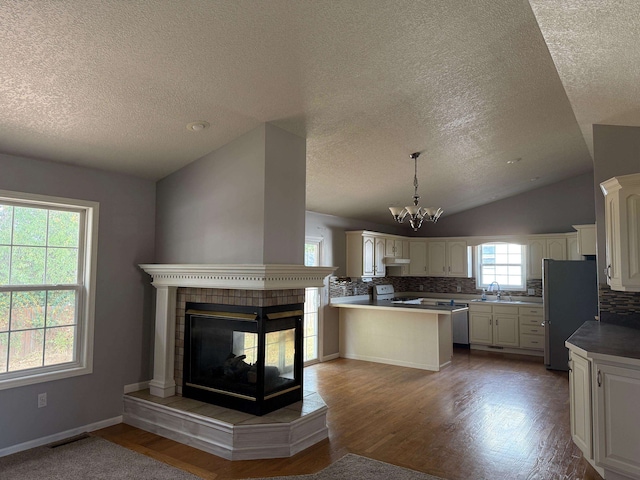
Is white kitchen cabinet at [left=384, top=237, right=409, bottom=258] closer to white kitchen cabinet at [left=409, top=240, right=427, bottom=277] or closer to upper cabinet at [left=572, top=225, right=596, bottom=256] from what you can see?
white kitchen cabinet at [left=409, top=240, right=427, bottom=277]

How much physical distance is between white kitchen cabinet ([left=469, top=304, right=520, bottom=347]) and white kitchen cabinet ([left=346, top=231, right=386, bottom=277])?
1971 millimetres

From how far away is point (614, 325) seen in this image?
4.13 metres

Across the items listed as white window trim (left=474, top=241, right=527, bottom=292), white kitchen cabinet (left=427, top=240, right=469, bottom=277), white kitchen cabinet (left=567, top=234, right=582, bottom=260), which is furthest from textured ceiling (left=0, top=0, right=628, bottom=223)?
white kitchen cabinet (left=427, top=240, right=469, bottom=277)

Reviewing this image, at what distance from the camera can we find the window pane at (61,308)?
148 inches

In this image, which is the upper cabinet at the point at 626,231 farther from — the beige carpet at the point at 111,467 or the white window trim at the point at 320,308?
the white window trim at the point at 320,308

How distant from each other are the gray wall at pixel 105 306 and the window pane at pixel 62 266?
208 mm

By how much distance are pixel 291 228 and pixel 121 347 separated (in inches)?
77.8

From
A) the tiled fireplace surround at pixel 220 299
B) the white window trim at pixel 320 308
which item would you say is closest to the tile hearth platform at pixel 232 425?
the tiled fireplace surround at pixel 220 299

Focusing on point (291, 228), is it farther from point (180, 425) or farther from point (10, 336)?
point (10, 336)

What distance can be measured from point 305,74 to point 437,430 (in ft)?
10.5

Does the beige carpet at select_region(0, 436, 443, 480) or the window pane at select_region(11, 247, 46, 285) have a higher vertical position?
the window pane at select_region(11, 247, 46, 285)

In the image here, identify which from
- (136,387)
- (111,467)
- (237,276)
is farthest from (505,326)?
(111,467)

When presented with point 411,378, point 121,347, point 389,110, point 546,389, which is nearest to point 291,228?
point 389,110

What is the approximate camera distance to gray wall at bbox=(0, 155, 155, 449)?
3.51 metres
